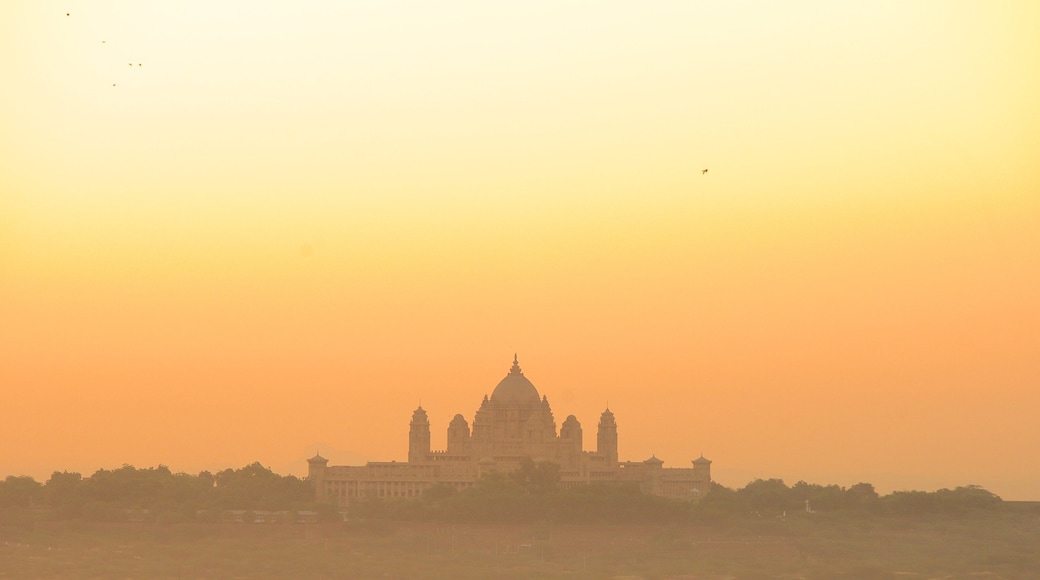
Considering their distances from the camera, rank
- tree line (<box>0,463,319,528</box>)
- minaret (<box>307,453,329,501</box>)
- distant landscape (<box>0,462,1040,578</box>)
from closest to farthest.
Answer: distant landscape (<box>0,462,1040,578</box>), tree line (<box>0,463,319,528</box>), minaret (<box>307,453,329,501</box>)

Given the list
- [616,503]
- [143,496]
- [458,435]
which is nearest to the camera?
[616,503]

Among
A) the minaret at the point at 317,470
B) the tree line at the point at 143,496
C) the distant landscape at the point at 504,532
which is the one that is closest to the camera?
the distant landscape at the point at 504,532

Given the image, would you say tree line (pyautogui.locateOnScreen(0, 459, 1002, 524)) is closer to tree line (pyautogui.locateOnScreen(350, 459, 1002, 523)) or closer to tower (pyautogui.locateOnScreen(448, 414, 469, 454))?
tree line (pyautogui.locateOnScreen(350, 459, 1002, 523))

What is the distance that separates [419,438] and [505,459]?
31.9 feet

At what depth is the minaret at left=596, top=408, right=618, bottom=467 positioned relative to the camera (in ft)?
593

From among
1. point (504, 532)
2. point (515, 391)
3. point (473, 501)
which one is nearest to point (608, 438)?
point (515, 391)

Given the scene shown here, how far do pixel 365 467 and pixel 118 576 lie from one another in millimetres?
79583

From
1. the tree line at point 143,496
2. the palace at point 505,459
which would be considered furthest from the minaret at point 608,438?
the tree line at point 143,496

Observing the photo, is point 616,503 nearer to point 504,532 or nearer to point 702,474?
point 504,532

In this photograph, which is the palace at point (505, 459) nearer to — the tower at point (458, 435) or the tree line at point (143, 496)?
the tower at point (458, 435)

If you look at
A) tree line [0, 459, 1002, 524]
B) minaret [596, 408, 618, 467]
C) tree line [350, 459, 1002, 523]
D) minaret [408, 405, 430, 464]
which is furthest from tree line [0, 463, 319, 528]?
minaret [596, 408, 618, 467]

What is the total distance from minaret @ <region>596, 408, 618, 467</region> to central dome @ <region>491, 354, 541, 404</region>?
6.74m

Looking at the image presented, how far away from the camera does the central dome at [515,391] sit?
184375mm

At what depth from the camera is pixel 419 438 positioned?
179500 millimetres
